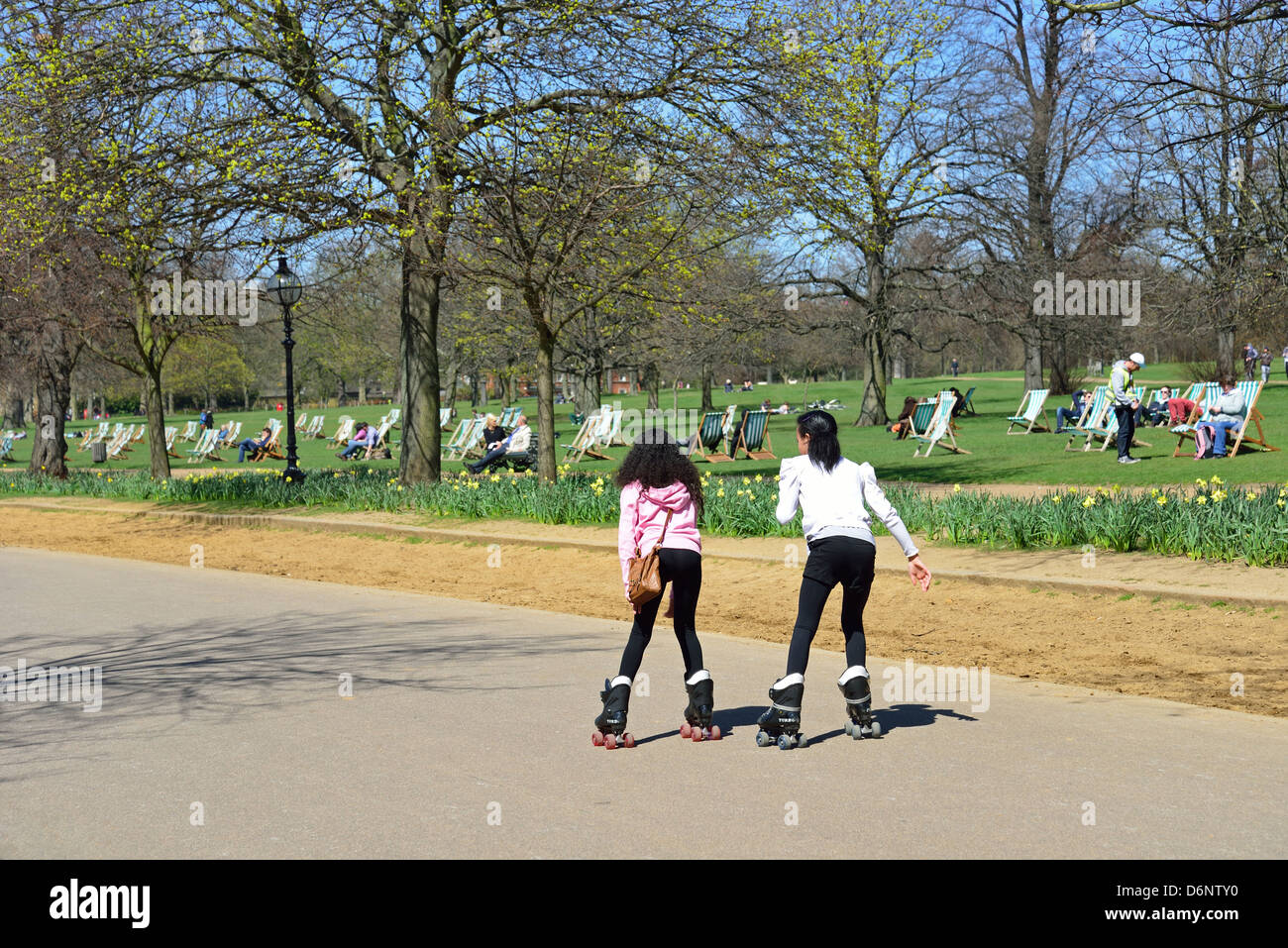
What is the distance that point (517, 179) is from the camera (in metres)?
17.1

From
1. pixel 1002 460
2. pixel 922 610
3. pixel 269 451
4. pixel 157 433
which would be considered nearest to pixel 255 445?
pixel 269 451

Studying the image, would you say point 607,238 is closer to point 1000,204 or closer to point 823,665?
point 823,665

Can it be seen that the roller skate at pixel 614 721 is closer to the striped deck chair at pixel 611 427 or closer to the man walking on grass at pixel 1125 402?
the man walking on grass at pixel 1125 402

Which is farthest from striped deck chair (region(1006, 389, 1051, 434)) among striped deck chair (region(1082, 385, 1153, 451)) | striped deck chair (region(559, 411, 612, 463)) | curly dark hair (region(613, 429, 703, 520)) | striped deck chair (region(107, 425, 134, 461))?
striped deck chair (region(107, 425, 134, 461))

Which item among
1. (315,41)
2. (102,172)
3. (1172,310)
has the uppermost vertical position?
(315,41)

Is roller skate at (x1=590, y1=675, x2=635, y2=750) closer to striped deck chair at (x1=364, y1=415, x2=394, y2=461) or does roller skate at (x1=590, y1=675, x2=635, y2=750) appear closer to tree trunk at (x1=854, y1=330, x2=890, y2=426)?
striped deck chair at (x1=364, y1=415, x2=394, y2=461)

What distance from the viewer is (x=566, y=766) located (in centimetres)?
599

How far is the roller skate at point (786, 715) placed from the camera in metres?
6.29

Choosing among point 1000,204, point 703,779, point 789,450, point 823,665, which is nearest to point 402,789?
point 703,779

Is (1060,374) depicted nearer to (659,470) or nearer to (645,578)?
(659,470)

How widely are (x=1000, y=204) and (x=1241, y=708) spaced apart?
3170 cm

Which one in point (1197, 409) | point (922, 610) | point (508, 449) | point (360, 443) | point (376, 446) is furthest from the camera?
point (376, 446)

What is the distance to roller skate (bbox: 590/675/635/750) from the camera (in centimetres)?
634

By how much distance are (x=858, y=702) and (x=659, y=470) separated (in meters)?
1.58
